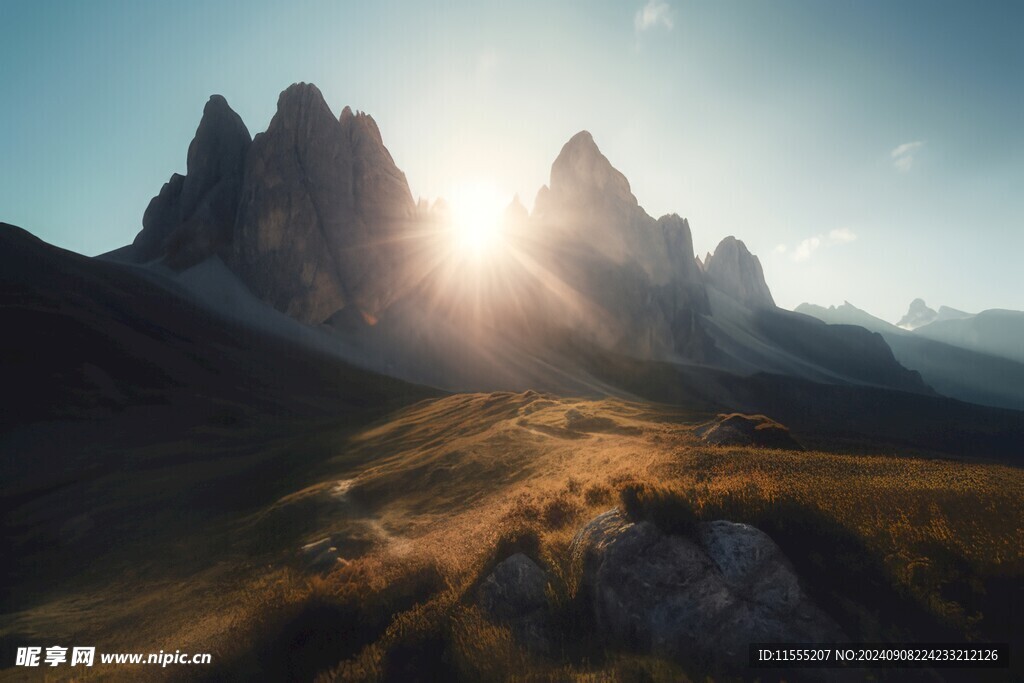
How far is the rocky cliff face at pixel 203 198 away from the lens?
154 metres

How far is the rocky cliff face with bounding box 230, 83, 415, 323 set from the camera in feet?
498

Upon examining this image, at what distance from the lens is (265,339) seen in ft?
401

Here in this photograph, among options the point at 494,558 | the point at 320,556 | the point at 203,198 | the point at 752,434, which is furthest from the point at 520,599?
the point at 203,198

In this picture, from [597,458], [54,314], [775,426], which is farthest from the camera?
[54,314]

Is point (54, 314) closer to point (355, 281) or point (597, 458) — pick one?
point (355, 281)

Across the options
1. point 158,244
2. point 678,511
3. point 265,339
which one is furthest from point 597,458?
point 158,244

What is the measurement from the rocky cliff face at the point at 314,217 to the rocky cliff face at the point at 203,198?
10.3 meters

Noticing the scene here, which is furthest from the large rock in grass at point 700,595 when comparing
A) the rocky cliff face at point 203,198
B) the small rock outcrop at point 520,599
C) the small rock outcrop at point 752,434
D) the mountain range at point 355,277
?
the rocky cliff face at point 203,198

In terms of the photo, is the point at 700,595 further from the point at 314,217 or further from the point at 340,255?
the point at 314,217

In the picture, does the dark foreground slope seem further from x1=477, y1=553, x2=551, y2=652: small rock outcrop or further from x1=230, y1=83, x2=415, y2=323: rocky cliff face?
x1=230, y1=83, x2=415, y2=323: rocky cliff face

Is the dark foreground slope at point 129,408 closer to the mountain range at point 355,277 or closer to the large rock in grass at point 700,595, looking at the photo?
the mountain range at point 355,277

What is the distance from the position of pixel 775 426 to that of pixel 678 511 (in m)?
15.8

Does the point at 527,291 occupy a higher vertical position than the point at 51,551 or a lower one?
higher

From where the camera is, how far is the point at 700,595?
342 inches
